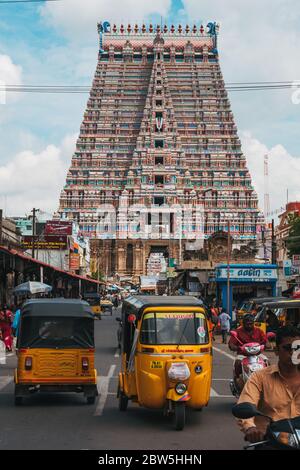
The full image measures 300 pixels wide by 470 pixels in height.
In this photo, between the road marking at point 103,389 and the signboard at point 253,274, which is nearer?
the road marking at point 103,389

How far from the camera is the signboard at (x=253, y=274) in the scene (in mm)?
43031

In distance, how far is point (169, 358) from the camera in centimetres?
1163

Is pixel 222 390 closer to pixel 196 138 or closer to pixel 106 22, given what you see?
pixel 196 138

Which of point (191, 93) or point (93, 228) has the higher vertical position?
point (191, 93)

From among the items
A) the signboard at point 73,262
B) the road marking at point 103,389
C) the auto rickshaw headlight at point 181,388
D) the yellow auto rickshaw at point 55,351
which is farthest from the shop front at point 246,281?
the signboard at point 73,262

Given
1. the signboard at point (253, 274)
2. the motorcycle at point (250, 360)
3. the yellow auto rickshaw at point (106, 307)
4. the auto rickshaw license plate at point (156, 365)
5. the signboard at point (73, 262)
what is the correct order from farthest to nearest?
the signboard at point (73, 262) → the yellow auto rickshaw at point (106, 307) → the signboard at point (253, 274) → the motorcycle at point (250, 360) → the auto rickshaw license plate at point (156, 365)

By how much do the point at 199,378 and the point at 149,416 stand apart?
4.60ft

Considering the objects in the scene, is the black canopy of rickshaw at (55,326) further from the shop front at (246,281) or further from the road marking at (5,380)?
the shop front at (246,281)

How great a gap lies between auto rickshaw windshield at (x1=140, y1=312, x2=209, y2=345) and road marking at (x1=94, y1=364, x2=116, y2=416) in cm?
175

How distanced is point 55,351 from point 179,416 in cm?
358

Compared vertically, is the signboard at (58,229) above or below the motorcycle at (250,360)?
above

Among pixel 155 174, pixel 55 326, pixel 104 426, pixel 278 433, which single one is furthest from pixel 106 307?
pixel 278 433
